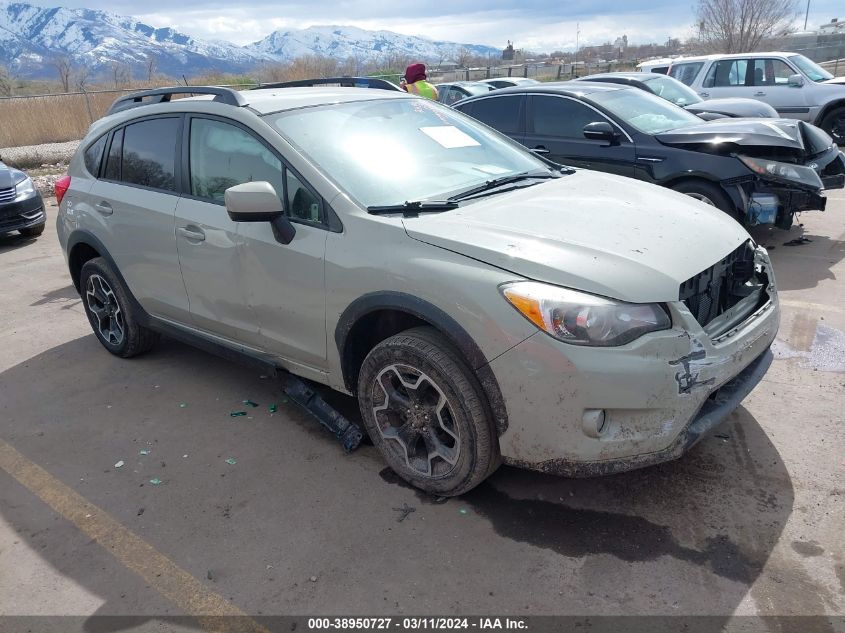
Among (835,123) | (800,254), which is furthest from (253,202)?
(835,123)

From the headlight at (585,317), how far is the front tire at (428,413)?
436 millimetres

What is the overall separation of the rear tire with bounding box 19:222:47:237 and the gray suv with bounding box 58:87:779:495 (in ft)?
18.2

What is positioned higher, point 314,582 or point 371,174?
point 371,174

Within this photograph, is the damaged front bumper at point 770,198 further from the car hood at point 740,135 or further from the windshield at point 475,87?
the windshield at point 475,87

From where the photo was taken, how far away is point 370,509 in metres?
3.15

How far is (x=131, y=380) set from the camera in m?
4.72

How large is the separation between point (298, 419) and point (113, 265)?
5.87ft

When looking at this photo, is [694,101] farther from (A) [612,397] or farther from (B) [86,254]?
(A) [612,397]

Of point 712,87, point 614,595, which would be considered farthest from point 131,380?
point 712,87

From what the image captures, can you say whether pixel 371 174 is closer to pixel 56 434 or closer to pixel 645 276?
pixel 645 276

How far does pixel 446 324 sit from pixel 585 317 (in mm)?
568

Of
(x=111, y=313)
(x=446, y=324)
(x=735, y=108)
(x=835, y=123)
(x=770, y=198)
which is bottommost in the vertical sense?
(x=111, y=313)

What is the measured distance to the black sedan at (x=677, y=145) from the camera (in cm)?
620

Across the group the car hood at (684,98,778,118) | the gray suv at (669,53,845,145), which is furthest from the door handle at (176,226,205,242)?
the gray suv at (669,53,845,145)
